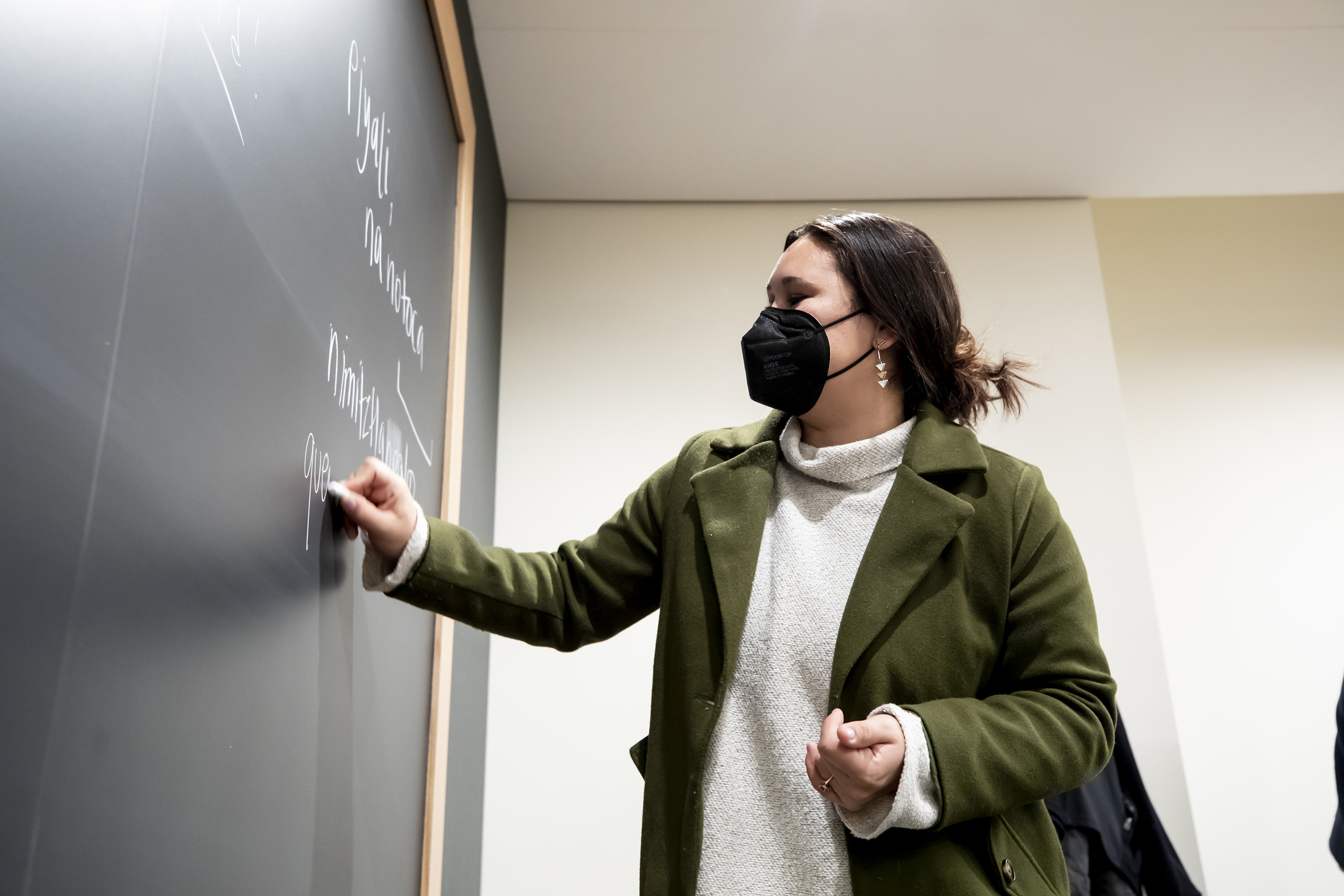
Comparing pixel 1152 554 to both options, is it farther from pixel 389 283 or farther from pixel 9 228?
pixel 9 228

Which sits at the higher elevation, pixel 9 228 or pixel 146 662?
pixel 9 228

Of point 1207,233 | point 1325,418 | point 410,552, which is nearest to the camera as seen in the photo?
point 410,552

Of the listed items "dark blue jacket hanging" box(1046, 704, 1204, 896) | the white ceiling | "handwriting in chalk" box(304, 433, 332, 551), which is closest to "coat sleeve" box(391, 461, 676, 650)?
"handwriting in chalk" box(304, 433, 332, 551)

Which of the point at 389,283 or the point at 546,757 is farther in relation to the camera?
the point at 546,757

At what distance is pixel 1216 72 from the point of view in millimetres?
2549

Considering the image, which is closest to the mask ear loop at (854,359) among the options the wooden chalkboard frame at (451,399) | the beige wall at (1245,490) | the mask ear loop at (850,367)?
the mask ear loop at (850,367)

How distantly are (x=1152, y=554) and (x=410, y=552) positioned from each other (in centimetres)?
258

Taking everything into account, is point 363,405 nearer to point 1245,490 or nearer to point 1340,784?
point 1340,784

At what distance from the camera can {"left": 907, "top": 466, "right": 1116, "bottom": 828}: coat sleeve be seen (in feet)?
3.17

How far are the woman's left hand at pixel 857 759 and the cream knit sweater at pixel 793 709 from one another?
0.05 feet

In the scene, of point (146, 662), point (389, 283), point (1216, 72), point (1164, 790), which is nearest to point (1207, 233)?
point (1216, 72)

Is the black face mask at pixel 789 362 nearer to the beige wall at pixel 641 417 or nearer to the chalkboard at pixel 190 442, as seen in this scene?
the chalkboard at pixel 190 442

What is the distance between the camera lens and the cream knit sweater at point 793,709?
1016mm

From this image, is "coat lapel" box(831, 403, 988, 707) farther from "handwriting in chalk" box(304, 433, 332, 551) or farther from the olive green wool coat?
"handwriting in chalk" box(304, 433, 332, 551)
